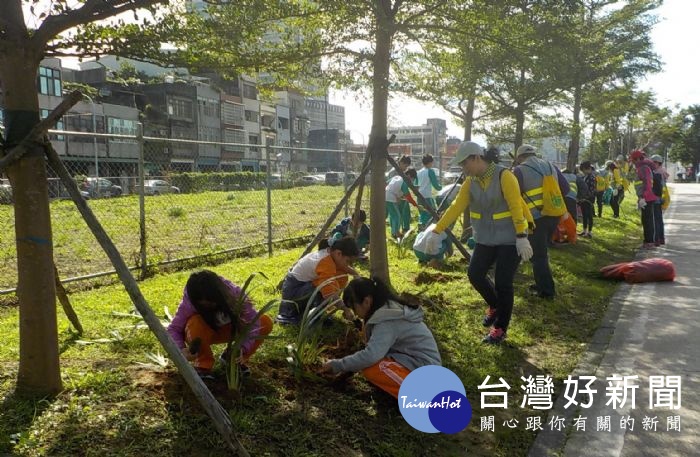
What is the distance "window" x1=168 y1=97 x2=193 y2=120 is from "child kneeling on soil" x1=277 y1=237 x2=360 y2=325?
42.8 m

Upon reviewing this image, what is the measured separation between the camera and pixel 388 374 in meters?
3.34

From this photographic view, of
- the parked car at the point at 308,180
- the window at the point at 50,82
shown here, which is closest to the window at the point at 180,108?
the window at the point at 50,82

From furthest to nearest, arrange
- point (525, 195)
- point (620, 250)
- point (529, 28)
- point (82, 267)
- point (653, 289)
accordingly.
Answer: point (620, 250) → point (82, 267) → point (653, 289) → point (525, 195) → point (529, 28)

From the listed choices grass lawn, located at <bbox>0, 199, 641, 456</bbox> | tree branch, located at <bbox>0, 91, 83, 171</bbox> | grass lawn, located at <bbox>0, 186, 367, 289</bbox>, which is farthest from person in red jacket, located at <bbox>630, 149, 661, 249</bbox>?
tree branch, located at <bbox>0, 91, 83, 171</bbox>

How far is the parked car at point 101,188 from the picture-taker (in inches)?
366

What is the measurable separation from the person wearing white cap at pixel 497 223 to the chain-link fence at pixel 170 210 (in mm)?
4042

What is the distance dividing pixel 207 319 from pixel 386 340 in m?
1.09

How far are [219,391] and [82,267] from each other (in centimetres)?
531

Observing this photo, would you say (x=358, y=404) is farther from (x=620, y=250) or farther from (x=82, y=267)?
(x=620, y=250)

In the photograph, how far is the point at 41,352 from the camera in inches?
122

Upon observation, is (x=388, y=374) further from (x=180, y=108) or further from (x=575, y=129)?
(x=180, y=108)

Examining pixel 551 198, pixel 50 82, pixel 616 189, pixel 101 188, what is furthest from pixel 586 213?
pixel 50 82

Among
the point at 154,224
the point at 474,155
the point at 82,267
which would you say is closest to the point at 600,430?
the point at 474,155

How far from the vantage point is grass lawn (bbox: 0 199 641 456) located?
285 cm
